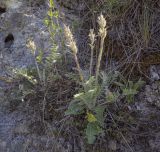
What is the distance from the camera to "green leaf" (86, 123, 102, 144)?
2.26 meters

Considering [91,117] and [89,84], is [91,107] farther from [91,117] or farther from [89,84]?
[89,84]

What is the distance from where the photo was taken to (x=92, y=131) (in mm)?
2285

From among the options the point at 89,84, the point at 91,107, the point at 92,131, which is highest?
the point at 89,84

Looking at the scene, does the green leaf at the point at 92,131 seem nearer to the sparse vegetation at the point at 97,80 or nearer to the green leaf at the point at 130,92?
the sparse vegetation at the point at 97,80

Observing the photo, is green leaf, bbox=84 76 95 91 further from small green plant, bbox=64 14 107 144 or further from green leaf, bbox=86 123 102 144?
green leaf, bbox=86 123 102 144

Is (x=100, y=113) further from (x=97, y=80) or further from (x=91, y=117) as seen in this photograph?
(x=97, y=80)

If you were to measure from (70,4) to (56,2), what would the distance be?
0.42 feet

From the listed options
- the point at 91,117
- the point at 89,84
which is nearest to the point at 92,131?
the point at 91,117

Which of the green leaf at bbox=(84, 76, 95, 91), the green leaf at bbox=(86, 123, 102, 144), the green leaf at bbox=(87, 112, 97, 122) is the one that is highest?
the green leaf at bbox=(84, 76, 95, 91)

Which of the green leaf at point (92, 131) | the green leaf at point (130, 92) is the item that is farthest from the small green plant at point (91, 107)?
the green leaf at point (130, 92)

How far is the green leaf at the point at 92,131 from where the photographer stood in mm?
2260

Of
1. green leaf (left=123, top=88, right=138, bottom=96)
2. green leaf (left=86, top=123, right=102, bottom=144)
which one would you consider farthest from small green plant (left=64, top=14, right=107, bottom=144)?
green leaf (left=123, top=88, right=138, bottom=96)

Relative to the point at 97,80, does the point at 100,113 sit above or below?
below

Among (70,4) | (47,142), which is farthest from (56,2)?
(47,142)
